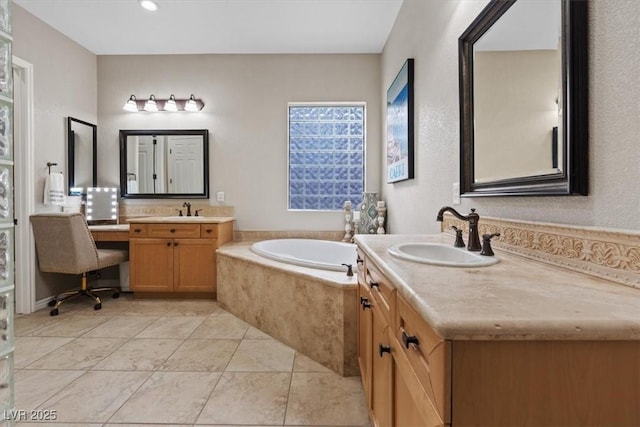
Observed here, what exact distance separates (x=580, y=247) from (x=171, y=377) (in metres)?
2.11

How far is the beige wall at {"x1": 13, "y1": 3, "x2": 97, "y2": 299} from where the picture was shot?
2.91 meters

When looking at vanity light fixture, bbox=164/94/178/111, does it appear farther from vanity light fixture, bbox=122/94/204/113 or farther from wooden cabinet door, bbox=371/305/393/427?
wooden cabinet door, bbox=371/305/393/427

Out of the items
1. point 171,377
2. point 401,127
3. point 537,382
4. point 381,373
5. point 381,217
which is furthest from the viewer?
point 381,217

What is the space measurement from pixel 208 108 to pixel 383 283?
3.41 metres

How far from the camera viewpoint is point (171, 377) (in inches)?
74.8

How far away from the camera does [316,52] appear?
3674 mm

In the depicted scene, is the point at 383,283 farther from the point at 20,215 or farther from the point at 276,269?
the point at 20,215

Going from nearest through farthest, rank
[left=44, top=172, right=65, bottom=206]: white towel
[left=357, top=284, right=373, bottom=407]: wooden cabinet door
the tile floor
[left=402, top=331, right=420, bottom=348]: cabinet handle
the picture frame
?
[left=402, top=331, right=420, bottom=348]: cabinet handle < [left=357, top=284, right=373, bottom=407]: wooden cabinet door < the tile floor < the picture frame < [left=44, top=172, right=65, bottom=206]: white towel

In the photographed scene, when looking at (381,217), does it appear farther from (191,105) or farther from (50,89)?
(50,89)

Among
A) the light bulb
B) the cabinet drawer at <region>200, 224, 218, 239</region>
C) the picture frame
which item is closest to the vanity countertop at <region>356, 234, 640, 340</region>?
the picture frame

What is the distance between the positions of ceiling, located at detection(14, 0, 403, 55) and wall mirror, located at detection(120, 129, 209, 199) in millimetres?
966

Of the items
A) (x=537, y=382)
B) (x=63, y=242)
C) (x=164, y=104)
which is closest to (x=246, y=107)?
(x=164, y=104)

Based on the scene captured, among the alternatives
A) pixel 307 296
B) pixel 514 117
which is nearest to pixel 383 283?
pixel 514 117

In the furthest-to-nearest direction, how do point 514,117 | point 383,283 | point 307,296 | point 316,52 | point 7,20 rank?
point 316,52 → point 307,296 → point 514,117 → point 383,283 → point 7,20
